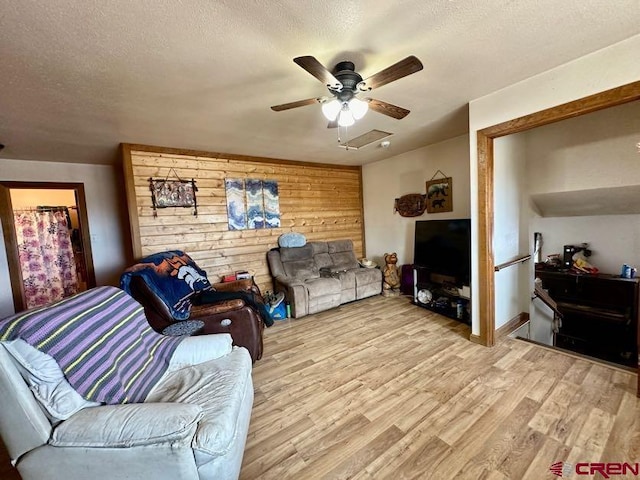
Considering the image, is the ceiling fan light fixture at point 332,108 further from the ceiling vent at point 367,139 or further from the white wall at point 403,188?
the white wall at point 403,188

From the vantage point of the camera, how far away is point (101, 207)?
13.6 feet

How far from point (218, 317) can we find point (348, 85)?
2.09 m

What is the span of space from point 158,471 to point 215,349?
72 cm

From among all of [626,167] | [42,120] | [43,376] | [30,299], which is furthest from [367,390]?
[30,299]

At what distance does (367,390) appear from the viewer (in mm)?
2016

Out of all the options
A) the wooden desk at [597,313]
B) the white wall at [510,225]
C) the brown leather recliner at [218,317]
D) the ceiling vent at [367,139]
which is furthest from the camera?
the ceiling vent at [367,139]

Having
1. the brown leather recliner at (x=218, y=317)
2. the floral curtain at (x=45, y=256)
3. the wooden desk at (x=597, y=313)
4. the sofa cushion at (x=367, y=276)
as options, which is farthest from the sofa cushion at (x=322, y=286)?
the floral curtain at (x=45, y=256)

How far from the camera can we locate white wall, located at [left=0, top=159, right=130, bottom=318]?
148 inches

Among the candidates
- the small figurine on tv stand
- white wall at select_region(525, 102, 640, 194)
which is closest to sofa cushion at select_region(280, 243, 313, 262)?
the small figurine on tv stand

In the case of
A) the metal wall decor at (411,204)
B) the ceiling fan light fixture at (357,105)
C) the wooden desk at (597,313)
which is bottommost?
the wooden desk at (597,313)

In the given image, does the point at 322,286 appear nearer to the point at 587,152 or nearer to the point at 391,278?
the point at 391,278

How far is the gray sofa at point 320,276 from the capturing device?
142 inches

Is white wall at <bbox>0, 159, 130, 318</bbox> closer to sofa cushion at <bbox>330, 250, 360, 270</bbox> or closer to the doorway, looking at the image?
the doorway

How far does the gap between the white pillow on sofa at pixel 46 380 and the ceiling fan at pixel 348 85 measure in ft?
5.76
